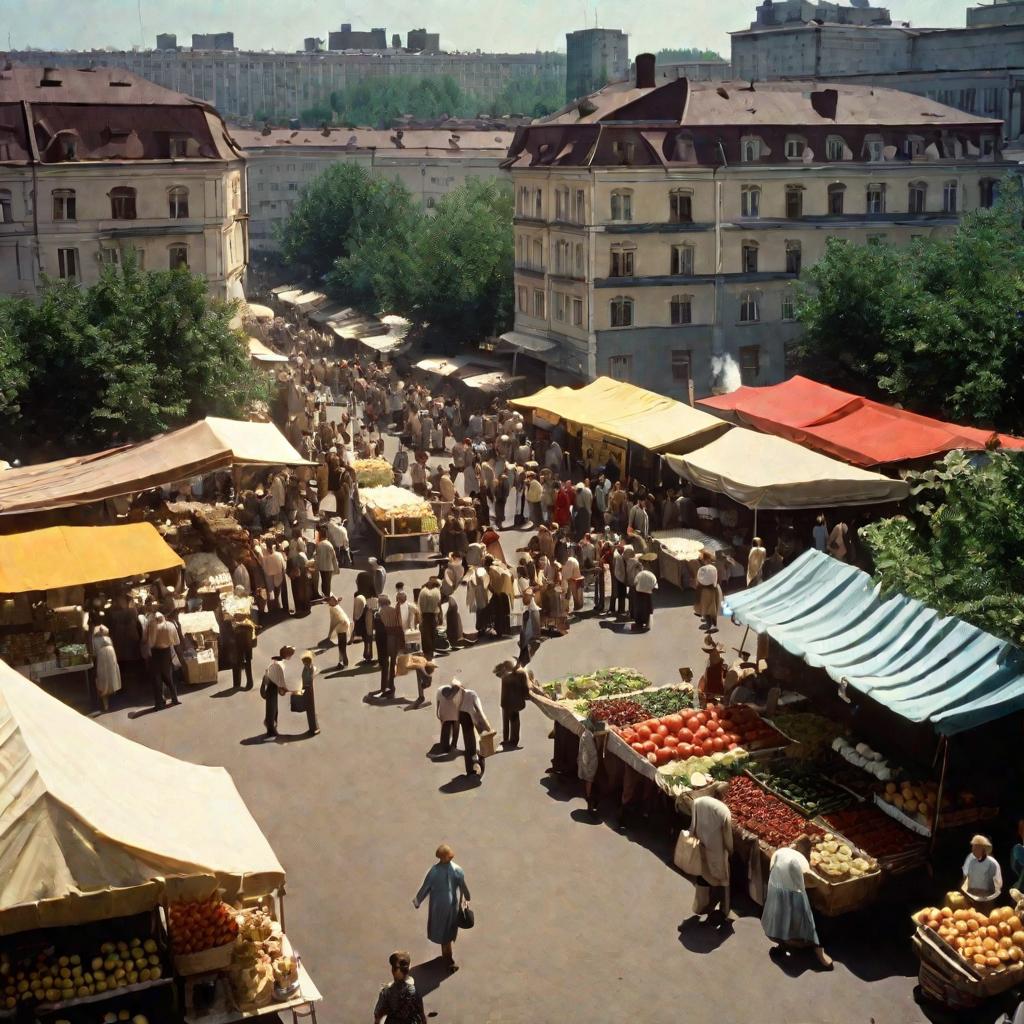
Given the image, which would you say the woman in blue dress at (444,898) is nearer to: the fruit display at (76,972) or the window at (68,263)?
the fruit display at (76,972)

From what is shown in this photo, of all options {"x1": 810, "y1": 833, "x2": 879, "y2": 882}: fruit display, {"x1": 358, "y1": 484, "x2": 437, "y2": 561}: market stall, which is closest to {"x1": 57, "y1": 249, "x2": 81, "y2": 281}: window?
{"x1": 358, "y1": 484, "x2": 437, "y2": 561}: market stall

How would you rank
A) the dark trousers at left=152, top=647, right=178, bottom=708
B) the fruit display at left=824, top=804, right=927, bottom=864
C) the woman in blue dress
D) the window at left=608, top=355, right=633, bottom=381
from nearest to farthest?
the woman in blue dress, the fruit display at left=824, top=804, right=927, bottom=864, the dark trousers at left=152, top=647, right=178, bottom=708, the window at left=608, top=355, right=633, bottom=381

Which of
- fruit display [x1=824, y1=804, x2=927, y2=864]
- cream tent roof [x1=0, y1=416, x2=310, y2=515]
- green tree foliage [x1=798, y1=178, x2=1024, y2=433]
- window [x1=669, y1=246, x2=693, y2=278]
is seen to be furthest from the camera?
window [x1=669, y1=246, x2=693, y2=278]

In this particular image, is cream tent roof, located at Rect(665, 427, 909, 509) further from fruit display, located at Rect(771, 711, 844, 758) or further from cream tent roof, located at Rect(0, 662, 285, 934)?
cream tent roof, located at Rect(0, 662, 285, 934)

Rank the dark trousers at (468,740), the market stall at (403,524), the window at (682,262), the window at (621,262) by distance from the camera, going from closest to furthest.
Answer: the dark trousers at (468,740) → the market stall at (403,524) → the window at (621,262) → the window at (682,262)

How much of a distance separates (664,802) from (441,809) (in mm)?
2608

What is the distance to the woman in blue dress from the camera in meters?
12.8

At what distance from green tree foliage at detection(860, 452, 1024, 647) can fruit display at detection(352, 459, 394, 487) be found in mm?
15041

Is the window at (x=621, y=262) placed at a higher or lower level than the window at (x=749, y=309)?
higher

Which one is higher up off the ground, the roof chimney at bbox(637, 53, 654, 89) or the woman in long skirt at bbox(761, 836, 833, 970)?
the roof chimney at bbox(637, 53, 654, 89)

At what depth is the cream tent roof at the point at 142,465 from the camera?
950 inches

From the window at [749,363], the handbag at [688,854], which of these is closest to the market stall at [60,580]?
the handbag at [688,854]

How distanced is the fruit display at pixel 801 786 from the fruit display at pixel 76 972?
6.81m

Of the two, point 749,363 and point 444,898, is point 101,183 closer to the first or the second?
point 749,363
